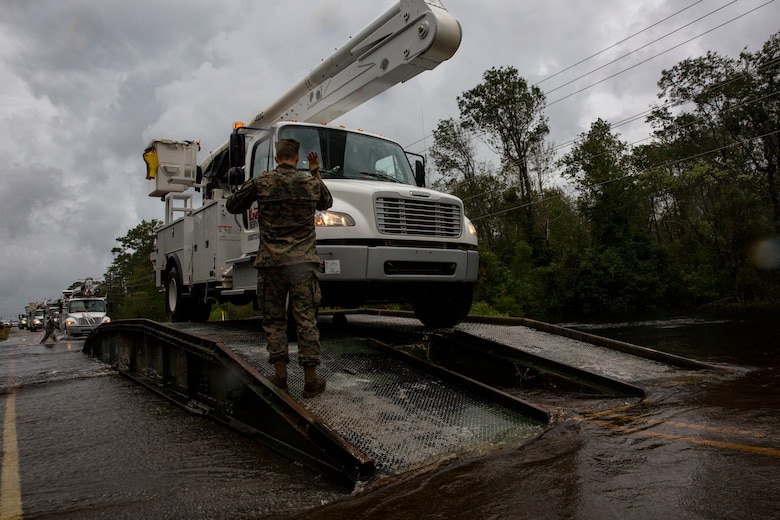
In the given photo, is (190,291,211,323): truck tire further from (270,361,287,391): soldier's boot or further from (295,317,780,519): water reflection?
(295,317,780,519): water reflection

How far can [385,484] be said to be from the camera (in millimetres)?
3049

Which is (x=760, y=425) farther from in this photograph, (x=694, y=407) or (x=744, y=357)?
(x=744, y=357)

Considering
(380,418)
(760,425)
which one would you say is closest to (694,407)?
(760,425)

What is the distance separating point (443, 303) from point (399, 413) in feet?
11.0

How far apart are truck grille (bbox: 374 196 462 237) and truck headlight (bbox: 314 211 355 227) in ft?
1.10

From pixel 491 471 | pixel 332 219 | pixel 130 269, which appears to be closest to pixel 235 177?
pixel 332 219

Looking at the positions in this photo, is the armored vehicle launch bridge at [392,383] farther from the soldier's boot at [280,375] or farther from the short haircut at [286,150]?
the short haircut at [286,150]

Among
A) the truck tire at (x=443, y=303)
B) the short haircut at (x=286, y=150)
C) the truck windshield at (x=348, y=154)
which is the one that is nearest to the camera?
the short haircut at (x=286, y=150)

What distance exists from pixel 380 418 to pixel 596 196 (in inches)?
1444

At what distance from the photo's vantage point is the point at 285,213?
4.30 meters

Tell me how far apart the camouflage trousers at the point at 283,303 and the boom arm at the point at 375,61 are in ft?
11.6

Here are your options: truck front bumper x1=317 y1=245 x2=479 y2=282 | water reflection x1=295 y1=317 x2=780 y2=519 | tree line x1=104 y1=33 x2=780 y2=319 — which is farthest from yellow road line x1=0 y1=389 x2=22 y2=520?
tree line x1=104 y1=33 x2=780 y2=319

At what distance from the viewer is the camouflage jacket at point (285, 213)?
423cm

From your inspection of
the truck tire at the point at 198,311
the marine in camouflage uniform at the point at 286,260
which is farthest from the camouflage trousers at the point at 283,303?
the truck tire at the point at 198,311
